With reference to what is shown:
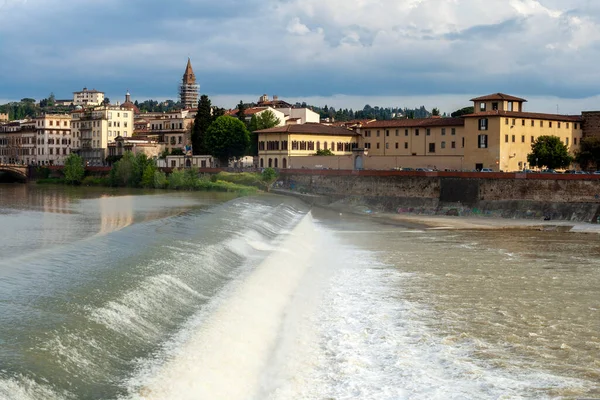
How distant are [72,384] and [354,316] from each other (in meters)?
8.72

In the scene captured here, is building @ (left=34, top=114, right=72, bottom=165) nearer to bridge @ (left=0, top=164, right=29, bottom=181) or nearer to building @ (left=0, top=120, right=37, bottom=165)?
building @ (left=0, top=120, right=37, bottom=165)

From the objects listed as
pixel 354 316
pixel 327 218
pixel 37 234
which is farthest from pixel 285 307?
pixel 327 218

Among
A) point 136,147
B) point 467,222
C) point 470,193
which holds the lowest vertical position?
point 467,222

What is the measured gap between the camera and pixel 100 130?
122750 mm

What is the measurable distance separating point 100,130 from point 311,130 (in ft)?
175

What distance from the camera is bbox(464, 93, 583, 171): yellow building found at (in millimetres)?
65062

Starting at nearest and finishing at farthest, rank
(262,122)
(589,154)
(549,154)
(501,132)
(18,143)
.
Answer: (549,154), (589,154), (501,132), (262,122), (18,143)

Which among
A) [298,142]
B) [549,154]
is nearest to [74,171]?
[298,142]

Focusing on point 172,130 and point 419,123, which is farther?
point 172,130

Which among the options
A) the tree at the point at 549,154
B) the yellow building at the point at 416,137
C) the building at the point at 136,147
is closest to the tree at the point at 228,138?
the yellow building at the point at 416,137

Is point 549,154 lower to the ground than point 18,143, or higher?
lower

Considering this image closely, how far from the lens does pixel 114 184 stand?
90.5m

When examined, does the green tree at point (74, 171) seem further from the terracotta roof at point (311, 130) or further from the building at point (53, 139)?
the building at point (53, 139)

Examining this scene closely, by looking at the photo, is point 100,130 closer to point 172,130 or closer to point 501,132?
point 172,130
